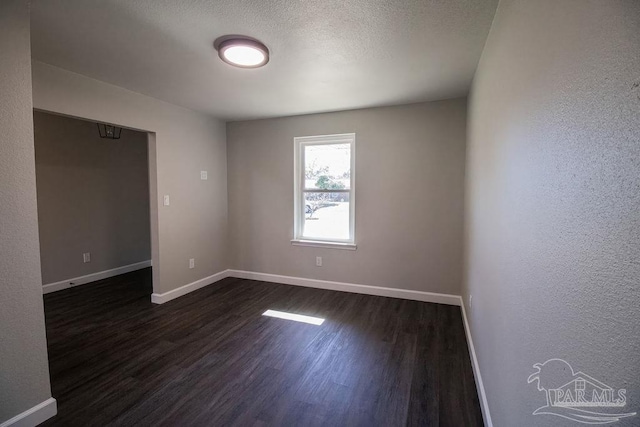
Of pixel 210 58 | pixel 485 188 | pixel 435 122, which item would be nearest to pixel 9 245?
pixel 210 58

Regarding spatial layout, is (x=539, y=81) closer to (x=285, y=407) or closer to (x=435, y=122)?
(x=285, y=407)

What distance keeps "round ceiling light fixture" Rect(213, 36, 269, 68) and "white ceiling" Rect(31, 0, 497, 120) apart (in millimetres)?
61

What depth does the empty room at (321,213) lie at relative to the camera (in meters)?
0.67

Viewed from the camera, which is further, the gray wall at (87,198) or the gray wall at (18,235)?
the gray wall at (87,198)

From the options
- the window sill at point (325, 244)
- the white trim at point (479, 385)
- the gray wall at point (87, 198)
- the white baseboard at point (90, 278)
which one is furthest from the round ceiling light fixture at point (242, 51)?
the white baseboard at point (90, 278)

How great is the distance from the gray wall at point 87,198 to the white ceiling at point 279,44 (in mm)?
1913

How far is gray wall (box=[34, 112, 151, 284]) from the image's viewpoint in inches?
145

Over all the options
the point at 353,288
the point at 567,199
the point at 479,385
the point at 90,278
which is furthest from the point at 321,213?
the point at 90,278

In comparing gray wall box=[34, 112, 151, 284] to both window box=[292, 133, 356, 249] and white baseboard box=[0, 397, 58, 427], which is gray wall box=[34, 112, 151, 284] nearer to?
white baseboard box=[0, 397, 58, 427]

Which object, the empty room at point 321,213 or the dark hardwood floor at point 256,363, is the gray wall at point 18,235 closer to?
the empty room at point 321,213

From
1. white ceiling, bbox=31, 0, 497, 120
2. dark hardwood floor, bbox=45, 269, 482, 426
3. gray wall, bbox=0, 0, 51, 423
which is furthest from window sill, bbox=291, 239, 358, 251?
gray wall, bbox=0, 0, 51, 423

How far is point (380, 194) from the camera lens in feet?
11.6

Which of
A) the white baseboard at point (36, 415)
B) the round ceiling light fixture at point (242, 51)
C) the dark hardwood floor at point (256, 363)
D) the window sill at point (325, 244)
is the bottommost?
the dark hardwood floor at point (256, 363)

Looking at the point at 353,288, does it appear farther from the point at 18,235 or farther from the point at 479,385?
the point at 18,235
